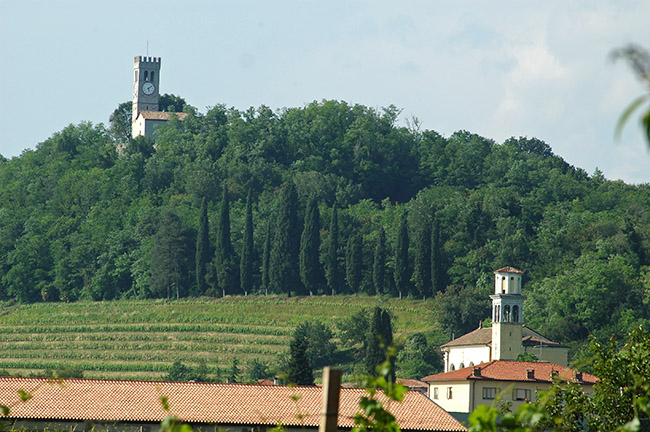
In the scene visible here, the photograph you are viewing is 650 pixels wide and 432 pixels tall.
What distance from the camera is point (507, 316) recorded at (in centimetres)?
6981

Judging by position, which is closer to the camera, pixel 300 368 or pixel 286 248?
pixel 300 368

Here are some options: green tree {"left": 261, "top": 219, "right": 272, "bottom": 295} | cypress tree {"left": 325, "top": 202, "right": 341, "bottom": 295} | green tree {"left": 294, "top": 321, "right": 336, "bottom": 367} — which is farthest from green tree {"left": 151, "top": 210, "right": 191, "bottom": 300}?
green tree {"left": 294, "top": 321, "right": 336, "bottom": 367}

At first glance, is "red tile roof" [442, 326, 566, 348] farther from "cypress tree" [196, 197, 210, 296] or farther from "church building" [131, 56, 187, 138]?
"church building" [131, 56, 187, 138]

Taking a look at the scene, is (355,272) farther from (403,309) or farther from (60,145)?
(60,145)

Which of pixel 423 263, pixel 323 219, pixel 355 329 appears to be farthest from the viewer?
pixel 323 219

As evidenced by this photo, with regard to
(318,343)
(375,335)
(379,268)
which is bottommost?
(318,343)

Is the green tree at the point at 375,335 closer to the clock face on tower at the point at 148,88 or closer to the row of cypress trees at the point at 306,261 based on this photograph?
the row of cypress trees at the point at 306,261

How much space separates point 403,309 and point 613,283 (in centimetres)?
1410

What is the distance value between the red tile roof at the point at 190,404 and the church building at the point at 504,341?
30.0 meters

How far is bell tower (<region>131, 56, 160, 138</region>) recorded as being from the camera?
431 feet

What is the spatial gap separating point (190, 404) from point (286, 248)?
2081 inches

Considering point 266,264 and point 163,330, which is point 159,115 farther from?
point 163,330

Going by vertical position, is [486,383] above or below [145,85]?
below

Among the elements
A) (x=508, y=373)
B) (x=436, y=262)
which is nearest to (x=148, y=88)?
(x=436, y=262)
